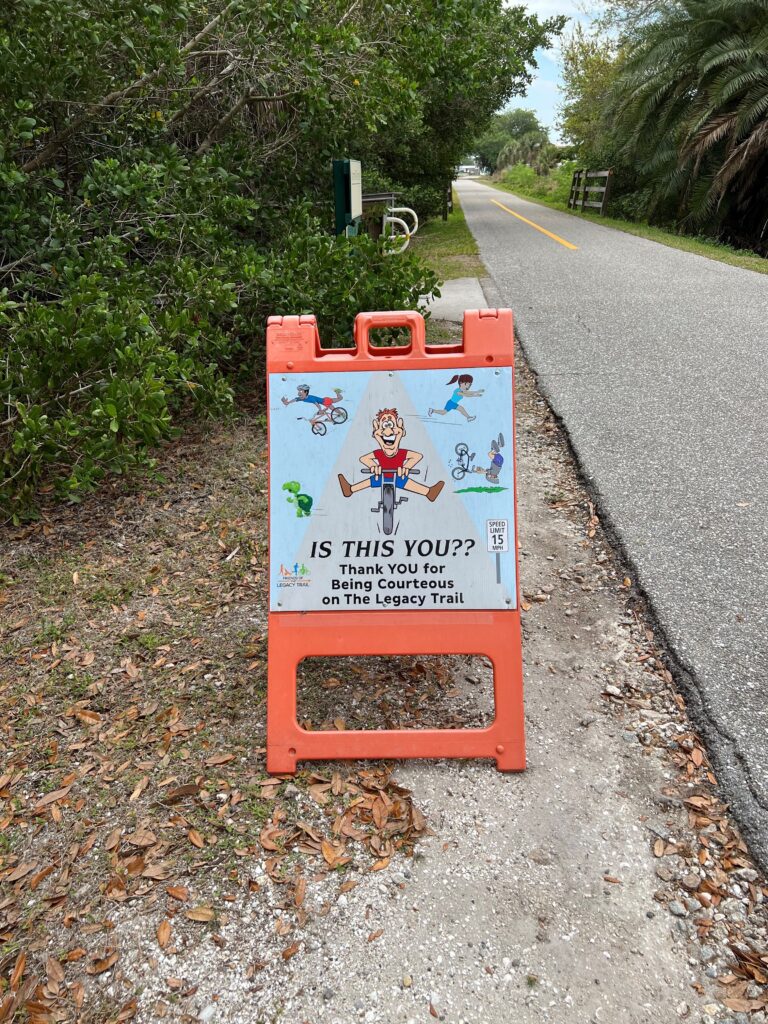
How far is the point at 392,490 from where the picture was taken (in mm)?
2596

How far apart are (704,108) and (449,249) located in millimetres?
7549

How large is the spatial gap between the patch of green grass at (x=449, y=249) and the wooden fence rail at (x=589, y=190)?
5068mm

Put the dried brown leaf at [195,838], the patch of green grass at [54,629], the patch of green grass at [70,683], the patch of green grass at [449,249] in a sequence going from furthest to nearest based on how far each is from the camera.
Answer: the patch of green grass at [449,249], the patch of green grass at [54,629], the patch of green grass at [70,683], the dried brown leaf at [195,838]

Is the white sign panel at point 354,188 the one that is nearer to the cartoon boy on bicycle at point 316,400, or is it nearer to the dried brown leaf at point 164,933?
the cartoon boy on bicycle at point 316,400

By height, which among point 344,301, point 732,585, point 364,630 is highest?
point 344,301

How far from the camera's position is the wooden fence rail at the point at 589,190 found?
80.0 feet

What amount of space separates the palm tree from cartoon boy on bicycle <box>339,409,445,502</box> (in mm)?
16588

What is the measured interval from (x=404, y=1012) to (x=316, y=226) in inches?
230

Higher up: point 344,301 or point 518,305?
point 344,301

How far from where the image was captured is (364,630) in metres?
2.65

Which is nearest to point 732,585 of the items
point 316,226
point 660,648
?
point 660,648

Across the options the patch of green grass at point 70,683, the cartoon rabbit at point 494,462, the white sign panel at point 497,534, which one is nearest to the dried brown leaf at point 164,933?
the patch of green grass at point 70,683

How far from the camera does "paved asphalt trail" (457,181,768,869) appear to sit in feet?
9.45

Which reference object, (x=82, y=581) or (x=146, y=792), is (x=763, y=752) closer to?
(x=146, y=792)
